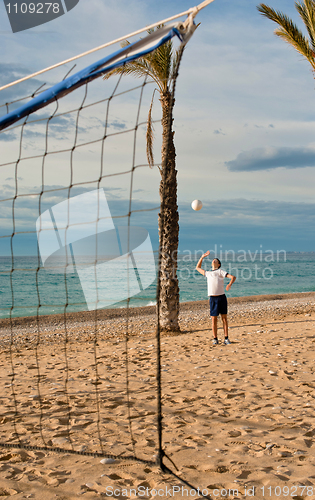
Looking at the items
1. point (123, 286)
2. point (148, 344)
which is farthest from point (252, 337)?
point (123, 286)

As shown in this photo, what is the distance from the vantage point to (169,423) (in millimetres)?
3408

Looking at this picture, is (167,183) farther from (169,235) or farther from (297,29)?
(297,29)

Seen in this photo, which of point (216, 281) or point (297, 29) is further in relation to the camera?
point (297, 29)

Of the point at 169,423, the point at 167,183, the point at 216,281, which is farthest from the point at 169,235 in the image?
the point at 169,423

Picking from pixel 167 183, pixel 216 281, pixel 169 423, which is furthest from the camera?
pixel 167 183

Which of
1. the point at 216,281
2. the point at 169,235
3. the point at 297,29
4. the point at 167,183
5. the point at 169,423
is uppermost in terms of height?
the point at 297,29

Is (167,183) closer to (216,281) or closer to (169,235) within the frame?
(169,235)

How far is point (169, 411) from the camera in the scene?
145 inches

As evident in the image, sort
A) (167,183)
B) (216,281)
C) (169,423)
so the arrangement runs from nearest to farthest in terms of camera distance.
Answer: (169,423)
(216,281)
(167,183)

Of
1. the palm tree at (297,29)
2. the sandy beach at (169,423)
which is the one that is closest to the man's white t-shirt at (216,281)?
the sandy beach at (169,423)

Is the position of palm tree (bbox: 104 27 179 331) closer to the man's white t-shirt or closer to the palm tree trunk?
the palm tree trunk

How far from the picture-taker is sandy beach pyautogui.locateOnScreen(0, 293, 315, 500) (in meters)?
2.45

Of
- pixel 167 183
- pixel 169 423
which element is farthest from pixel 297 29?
pixel 169 423

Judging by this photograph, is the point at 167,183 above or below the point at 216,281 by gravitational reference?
above
